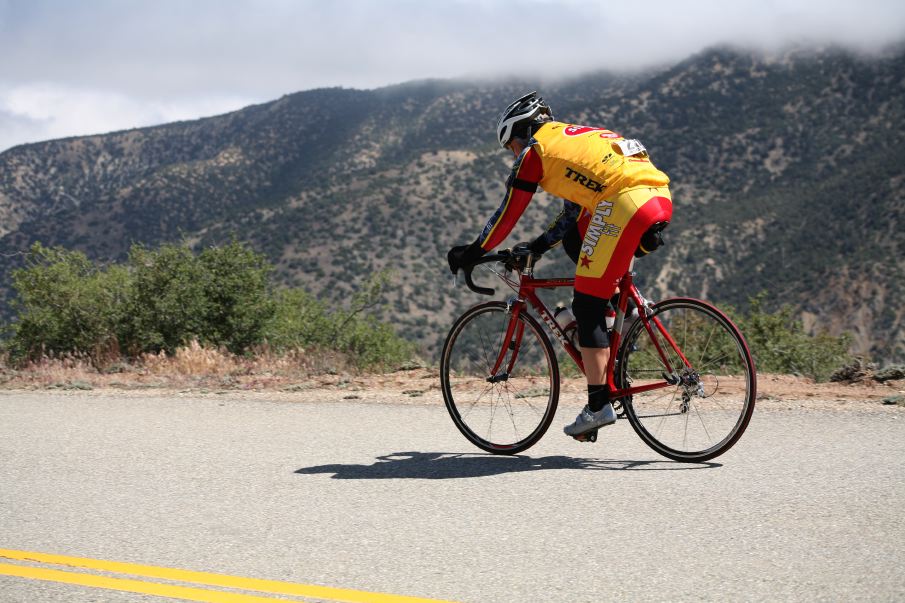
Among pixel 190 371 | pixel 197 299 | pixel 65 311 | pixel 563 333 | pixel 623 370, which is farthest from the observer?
pixel 197 299

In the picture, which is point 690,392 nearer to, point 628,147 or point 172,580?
point 628,147

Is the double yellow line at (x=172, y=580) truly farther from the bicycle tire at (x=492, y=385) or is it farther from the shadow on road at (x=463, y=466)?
the bicycle tire at (x=492, y=385)

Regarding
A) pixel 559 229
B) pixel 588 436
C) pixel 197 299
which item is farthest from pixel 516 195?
A: pixel 197 299

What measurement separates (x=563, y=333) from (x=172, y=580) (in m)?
2.88

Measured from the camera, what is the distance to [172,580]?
3.53 meters

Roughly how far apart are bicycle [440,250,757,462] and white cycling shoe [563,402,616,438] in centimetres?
9

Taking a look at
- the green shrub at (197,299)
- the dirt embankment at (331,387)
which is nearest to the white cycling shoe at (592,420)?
the dirt embankment at (331,387)

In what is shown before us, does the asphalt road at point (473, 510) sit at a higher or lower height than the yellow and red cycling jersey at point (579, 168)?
lower

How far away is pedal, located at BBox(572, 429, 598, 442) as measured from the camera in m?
5.31

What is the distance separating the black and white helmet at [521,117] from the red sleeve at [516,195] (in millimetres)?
263

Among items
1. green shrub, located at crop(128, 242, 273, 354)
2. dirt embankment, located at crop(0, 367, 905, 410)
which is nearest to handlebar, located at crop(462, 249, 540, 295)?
dirt embankment, located at crop(0, 367, 905, 410)

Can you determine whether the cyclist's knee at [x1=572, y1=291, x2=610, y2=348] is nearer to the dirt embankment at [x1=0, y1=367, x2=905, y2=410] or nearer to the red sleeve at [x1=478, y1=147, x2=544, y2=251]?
the red sleeve at [x1=478, y1=147, x2=544, y2=251]

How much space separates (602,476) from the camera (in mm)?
4840

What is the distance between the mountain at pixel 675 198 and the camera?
56.9 meters
